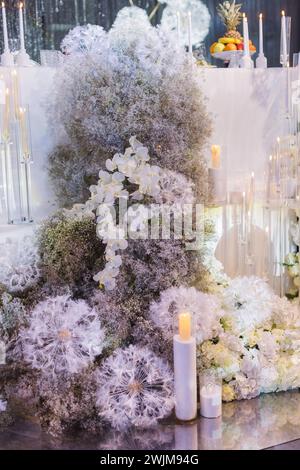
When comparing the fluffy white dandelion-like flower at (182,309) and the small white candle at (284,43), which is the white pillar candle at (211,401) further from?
the small white candle at (284,43)

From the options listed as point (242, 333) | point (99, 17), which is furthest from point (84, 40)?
point (99, 17)

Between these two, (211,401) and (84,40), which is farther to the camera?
(84,40)

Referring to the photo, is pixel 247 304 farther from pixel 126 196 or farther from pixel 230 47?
pixel 230 47

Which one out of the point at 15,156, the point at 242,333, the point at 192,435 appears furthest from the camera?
the point at 15,156

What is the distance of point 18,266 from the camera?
1863 millimetres

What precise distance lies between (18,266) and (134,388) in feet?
1.84

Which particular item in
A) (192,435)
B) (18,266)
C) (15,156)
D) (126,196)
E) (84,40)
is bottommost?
(192,435)

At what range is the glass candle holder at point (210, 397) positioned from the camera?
171 cm

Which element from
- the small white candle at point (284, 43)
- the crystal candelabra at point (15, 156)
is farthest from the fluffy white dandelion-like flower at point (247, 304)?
the small white candle at point (284, 43)

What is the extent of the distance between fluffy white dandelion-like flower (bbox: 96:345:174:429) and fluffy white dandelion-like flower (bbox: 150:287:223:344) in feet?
0.36

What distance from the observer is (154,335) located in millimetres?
1798

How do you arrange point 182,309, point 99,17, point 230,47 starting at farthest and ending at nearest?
point 99,17 → point 230,47 → point 182,309
